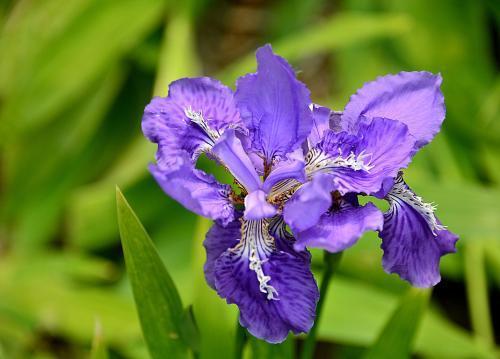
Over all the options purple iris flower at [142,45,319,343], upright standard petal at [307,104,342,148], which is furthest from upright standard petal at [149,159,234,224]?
upright standard petal at [307,104,342,148]

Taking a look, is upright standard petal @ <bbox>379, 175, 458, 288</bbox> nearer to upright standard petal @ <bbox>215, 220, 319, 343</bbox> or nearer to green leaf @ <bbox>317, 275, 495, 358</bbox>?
upright standard petal @ <bbox>215, 220, 319, 343</bbox>

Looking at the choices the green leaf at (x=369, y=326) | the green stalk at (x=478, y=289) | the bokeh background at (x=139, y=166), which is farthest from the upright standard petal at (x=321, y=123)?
the green stalk at (x=478, y=289)

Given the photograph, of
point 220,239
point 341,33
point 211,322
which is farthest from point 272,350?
point 341,33

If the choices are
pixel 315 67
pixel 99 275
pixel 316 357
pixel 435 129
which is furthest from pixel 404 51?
pixel 435 129

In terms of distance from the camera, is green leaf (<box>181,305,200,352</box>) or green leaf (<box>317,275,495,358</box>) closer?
green leaf (<box>181,305,200,352</box>)

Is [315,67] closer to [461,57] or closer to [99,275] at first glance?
[461,57]

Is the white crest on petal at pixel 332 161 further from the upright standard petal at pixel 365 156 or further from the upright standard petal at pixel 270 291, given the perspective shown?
the upright standard petal at pixel 270 291
